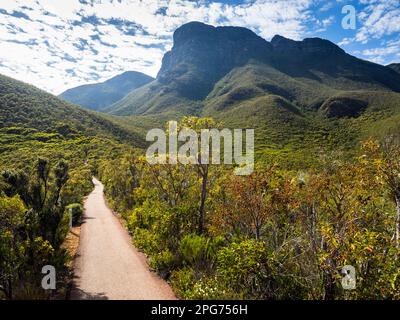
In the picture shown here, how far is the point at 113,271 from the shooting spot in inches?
416

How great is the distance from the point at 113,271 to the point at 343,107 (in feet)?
338

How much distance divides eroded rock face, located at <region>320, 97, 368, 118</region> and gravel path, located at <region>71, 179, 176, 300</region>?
316ft

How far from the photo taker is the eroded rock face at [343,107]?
94500 mm

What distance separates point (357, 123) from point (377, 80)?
274 ft

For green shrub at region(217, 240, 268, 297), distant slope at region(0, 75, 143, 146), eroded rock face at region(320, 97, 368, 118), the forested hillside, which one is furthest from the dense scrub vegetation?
eroded rock face at region(320, 97, 368, 118)

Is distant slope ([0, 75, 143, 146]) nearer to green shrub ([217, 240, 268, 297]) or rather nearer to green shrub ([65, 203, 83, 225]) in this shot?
green shrub ([65, 203, 83, 225])

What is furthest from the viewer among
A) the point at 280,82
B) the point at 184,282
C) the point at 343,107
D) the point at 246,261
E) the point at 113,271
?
the point at 280,82

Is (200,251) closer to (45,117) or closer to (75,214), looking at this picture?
(75,214)

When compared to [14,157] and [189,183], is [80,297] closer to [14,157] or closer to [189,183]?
[189,183]

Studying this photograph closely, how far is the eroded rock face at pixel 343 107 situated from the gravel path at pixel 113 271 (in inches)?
→ 3791

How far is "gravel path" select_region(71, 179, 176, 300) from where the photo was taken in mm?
8883

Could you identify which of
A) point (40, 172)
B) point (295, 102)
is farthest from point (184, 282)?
point (295, 102)

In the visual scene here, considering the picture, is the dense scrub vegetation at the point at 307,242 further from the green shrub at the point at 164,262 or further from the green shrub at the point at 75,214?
the green shrub at the point at 75,214

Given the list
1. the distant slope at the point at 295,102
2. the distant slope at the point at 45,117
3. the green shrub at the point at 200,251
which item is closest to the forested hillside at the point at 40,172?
the distant slope at the point at 45,117
